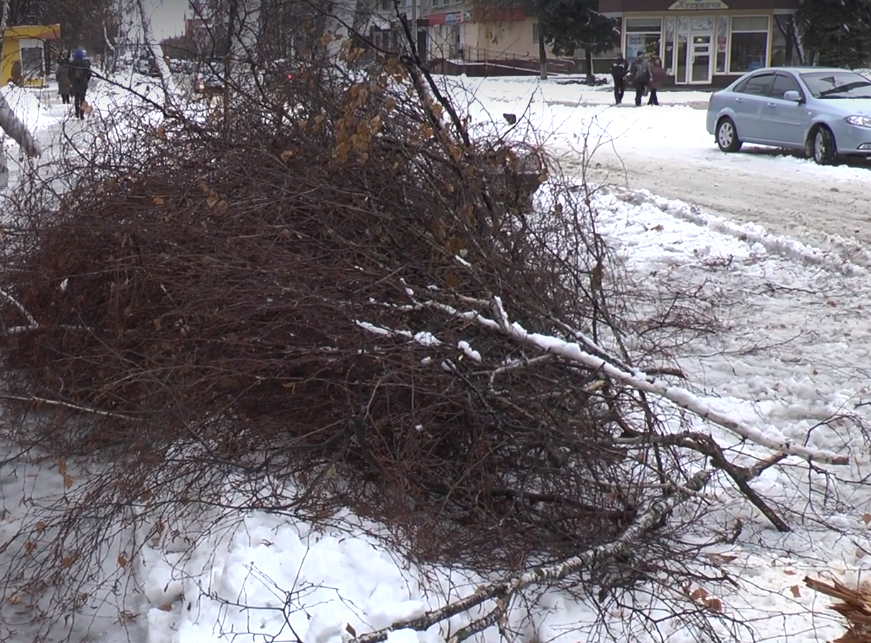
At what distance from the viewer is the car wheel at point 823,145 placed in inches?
615

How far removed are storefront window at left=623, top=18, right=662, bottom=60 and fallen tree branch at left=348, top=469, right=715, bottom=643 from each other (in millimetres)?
39552

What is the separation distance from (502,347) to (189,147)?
273cm

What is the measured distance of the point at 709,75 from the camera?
41844 mm

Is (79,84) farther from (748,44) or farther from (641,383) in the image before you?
(748,44)

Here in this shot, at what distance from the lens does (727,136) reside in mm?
18469

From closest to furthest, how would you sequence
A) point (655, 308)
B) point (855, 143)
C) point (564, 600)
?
point (564, 600), point (655, 308), point (855, 143)

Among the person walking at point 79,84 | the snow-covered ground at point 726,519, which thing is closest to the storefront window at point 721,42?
the snow-covered ground at point 726,519

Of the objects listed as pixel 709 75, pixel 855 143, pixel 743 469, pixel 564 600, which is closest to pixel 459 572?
pixel 564 600

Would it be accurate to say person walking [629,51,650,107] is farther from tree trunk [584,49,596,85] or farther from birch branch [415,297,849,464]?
birch branch [415,297,849,464]

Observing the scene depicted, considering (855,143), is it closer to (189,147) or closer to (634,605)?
(189,147)

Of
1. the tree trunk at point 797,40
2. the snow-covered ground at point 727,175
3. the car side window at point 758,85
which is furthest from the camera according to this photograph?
the tree trunk at point 797,40

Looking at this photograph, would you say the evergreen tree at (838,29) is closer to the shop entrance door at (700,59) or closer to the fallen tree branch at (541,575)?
the shop entrance door at (700,59)

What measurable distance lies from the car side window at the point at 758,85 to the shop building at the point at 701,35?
2403 centimetres

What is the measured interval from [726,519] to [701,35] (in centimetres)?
3996
